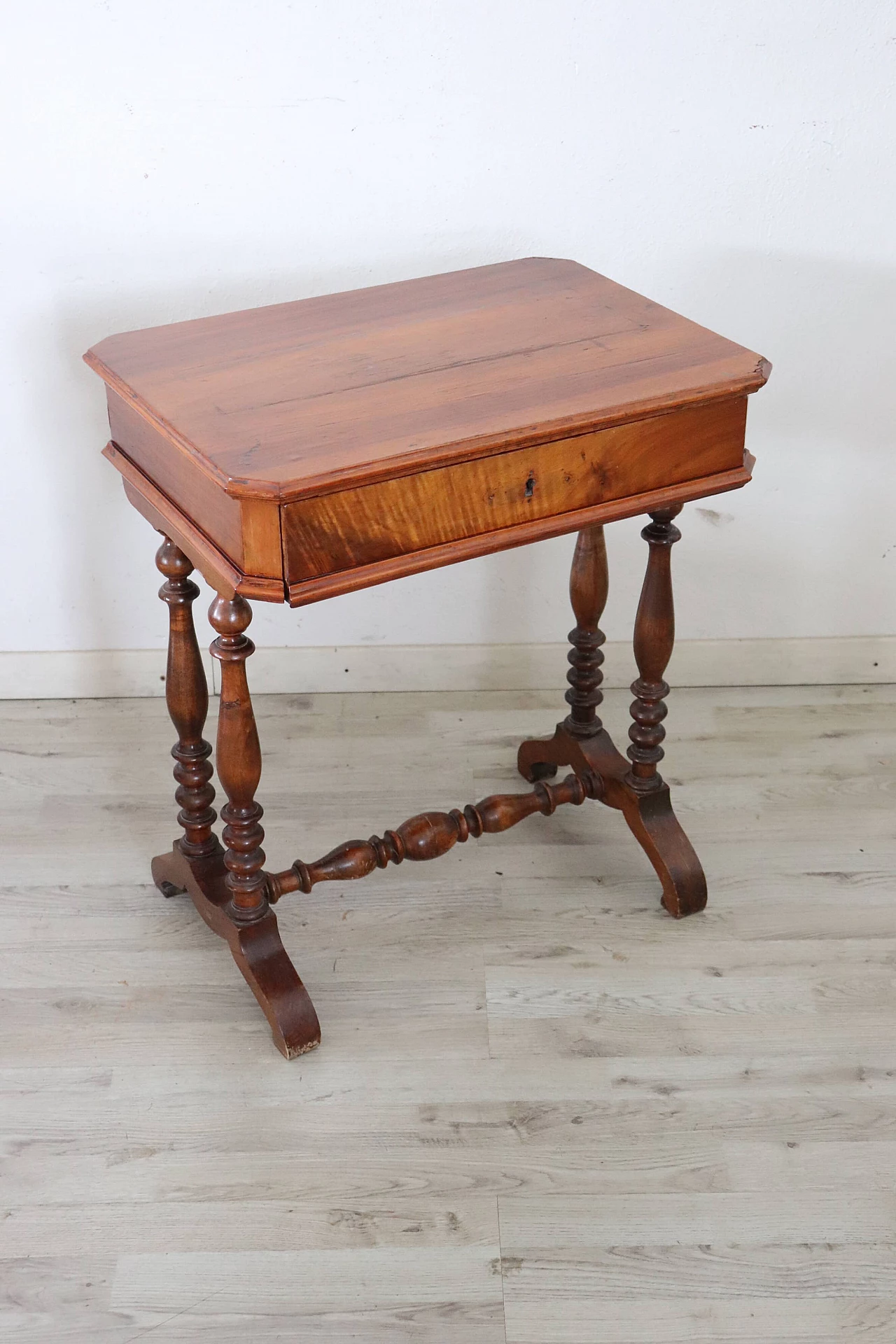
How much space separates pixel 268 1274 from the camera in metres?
1.68

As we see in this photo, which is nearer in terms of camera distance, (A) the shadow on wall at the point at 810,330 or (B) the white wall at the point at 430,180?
(B) the white wall at the point at 430,180

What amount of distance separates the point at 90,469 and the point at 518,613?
91 cm

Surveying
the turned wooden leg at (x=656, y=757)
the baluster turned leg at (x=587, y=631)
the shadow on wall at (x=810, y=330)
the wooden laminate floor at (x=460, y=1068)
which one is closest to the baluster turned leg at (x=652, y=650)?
the turned wooden leg at (x=656, y=757)

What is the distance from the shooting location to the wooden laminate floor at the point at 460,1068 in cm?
166

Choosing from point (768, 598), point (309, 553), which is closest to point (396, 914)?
point (309, 553)

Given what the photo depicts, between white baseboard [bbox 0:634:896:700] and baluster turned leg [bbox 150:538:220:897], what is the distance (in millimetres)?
641

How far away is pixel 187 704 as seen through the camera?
6.79ft

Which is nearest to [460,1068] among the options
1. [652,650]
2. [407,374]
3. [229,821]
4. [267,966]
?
[267,966]

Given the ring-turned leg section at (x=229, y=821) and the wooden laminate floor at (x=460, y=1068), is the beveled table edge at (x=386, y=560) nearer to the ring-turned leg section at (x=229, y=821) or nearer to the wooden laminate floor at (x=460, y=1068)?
the ring-turned leg section at (x=229, y=821)

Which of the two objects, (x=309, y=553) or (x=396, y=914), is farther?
(x=396, y=914)

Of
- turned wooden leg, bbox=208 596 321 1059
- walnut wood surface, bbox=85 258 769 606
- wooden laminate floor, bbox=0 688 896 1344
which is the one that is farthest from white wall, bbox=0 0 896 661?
turned wooden leg, bbox=208 596 321 1059

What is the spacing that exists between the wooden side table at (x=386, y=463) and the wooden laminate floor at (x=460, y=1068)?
13cm

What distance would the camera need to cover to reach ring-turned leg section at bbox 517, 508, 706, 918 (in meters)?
2.13

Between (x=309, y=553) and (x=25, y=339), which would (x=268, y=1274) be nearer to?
(x=309, y=553)
